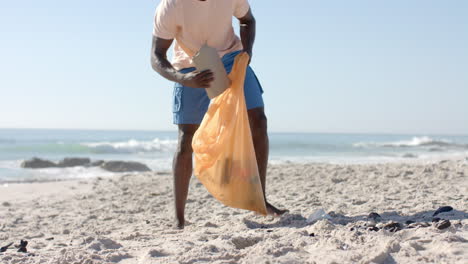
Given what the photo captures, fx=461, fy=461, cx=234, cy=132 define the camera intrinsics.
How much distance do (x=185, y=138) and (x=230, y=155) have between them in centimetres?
45

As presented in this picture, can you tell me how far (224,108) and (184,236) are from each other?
783mm

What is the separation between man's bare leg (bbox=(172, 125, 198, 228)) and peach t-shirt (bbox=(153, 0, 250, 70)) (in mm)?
467

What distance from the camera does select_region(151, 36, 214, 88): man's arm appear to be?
2.63m

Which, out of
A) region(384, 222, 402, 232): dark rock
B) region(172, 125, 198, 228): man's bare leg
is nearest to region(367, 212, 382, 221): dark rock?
region(384, 222, 402, 232): dark rock

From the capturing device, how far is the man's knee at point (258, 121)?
3002 millimetres

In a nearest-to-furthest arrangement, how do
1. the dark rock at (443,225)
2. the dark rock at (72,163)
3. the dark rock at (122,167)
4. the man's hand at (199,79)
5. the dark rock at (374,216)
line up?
the dark rock at (443,225), the man's hand at (199,79), the dark rock at (374,216), the dark rock at (122,167), the dark rock at (72,163)

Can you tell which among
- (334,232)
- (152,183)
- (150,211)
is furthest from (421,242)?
(152,183)

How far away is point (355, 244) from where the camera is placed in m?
2.10

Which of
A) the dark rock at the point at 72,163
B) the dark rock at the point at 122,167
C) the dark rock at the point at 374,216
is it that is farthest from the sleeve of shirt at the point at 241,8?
the dark rock at the point at 72,163

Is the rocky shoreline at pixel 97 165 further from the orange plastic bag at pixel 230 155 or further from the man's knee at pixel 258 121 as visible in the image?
the orange plastic bag at pixel 230 155

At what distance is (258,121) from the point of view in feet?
9.85

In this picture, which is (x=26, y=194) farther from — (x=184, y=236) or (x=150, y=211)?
(x=184, y=236)

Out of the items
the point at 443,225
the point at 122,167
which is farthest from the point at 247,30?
the point at 122,167

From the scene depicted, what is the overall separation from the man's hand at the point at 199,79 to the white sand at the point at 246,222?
2.81 feet
